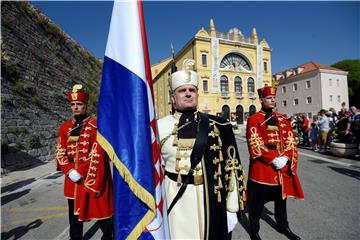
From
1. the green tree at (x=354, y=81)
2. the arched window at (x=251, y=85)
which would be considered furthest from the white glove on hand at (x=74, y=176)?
the green tree at (x=354, y=81)

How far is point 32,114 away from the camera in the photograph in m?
10.5

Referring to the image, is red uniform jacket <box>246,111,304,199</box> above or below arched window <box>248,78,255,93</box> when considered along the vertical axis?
below

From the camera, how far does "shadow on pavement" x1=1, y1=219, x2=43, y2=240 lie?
12.3 feet

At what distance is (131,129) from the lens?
6.12 feet

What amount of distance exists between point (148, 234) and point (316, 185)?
5.52 metres

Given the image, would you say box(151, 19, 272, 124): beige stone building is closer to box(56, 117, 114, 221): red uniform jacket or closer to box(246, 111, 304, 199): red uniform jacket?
box(246, 111, 304, 199): red uniform jacket

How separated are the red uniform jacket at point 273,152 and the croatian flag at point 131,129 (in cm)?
187

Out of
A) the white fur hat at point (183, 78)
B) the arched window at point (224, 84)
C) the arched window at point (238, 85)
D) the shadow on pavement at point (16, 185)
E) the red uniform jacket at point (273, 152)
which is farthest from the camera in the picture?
the arched window at point (238, 85)

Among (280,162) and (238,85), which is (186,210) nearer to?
(280,162)

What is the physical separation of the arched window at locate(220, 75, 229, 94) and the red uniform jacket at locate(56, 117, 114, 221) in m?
39.7

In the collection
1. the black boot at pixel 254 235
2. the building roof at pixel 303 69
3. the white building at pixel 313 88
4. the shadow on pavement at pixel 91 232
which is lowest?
the shadow on pavement at pixel 91 232

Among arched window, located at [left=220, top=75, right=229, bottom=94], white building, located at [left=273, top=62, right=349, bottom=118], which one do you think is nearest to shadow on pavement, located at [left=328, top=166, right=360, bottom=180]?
arched window, located at [left=220, top=75, right=229, bottom=94]

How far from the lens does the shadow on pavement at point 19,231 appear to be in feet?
12.3

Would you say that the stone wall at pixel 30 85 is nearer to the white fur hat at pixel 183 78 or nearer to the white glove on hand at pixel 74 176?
the white glove on hand at pixel 74 176
